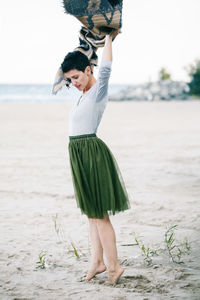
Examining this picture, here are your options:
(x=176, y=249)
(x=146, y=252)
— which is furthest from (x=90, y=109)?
(x=176, y=249)

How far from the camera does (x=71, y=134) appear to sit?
9.29 feet

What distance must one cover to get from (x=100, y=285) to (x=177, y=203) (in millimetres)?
2222

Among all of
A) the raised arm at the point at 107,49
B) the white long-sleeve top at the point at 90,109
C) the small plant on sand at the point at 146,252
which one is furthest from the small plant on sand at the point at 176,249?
the raised arm at the point at 107,49

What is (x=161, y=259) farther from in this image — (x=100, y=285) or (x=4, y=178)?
(x=4, y=178)

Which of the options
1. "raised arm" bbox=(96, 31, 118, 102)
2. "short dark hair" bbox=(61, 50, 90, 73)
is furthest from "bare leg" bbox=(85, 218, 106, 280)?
"short dark hair" bbox=(61, 50, 90, 73)

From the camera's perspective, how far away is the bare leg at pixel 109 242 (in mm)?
2727

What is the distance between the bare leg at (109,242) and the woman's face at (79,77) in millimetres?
913

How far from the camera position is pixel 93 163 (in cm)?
270

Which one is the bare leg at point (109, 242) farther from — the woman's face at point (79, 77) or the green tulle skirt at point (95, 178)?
the woman's face at point (79, 77)

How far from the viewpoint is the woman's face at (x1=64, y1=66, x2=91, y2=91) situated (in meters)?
2.73

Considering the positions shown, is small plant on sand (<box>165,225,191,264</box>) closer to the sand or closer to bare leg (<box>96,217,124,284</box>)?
the sand

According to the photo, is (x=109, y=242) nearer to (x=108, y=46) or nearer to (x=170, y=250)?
(x=170, y=250)

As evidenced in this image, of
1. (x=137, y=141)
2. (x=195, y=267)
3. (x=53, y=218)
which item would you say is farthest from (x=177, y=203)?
(x=137, y=141)

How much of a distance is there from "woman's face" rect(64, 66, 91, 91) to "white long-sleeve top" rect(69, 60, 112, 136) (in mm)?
70
